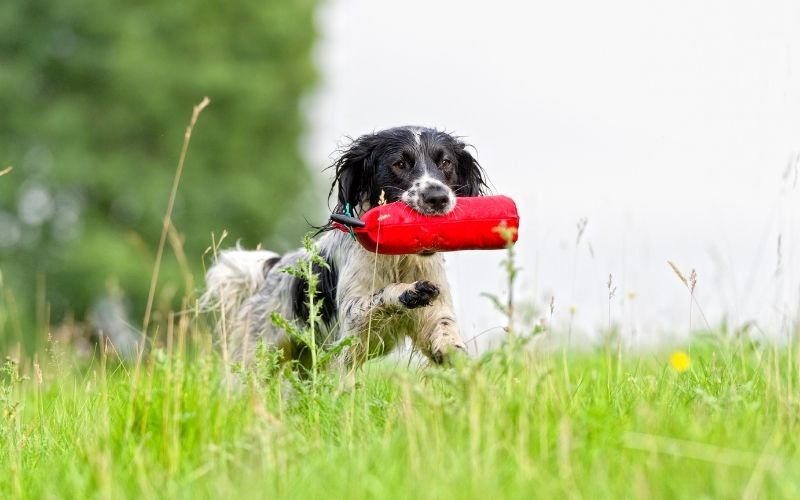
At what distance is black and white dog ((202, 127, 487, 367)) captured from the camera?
5.37m

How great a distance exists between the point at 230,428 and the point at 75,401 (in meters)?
1.61

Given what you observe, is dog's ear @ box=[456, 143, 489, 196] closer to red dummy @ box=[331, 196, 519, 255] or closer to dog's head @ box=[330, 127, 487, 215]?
dog's head @ box=[330, 127, 487, 215]

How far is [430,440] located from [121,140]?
16.5 metres

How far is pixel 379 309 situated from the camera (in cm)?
556

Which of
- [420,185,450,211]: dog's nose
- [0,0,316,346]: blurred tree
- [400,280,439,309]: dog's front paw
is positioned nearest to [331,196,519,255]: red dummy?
[420,185,450,211]: dog's nose

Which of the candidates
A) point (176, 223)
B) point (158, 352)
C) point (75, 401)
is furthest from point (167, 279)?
point (158, 352)

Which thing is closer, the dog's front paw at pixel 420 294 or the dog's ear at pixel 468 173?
the dog's front paw at pixel 420 294

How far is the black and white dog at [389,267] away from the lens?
5.37 metres

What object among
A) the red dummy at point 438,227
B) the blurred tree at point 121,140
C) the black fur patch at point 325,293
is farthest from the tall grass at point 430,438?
the blurred tree at point 121,140

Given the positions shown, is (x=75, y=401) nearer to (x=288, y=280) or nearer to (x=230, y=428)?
(x=230, y=428)

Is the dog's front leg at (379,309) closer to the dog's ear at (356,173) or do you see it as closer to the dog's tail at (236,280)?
the dog's ear at (356,173)

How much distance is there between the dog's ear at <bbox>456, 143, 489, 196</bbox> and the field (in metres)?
2.08

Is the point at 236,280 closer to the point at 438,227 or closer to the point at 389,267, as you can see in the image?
the point at 389,267

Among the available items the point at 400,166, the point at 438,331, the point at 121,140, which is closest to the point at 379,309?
the point at 438,331
